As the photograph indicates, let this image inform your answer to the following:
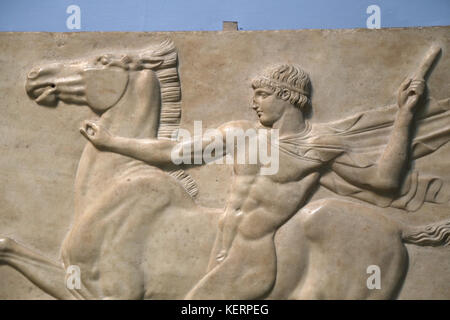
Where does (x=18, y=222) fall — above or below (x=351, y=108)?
below

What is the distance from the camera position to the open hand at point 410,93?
149 inches

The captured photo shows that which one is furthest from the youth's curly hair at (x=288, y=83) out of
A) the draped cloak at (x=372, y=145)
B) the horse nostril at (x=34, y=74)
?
the horse nostril at (x=34, y=74)

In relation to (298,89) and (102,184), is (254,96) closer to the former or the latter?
(298,89)

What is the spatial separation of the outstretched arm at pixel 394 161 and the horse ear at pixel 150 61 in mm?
1508

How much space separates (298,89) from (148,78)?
3.67 ft

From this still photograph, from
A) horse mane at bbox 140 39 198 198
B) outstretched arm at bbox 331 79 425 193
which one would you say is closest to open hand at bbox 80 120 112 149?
horse mane at bbox 140 39 198 198

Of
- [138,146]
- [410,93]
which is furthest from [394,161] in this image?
[138,146]

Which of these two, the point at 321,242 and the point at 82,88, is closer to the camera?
the point at 321,242

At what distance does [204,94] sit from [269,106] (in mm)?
515

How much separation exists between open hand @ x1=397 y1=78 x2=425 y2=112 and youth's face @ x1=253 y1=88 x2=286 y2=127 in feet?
2.88

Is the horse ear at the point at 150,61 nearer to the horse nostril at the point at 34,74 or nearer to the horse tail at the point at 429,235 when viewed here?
the horse nostril at the point at 34,74
